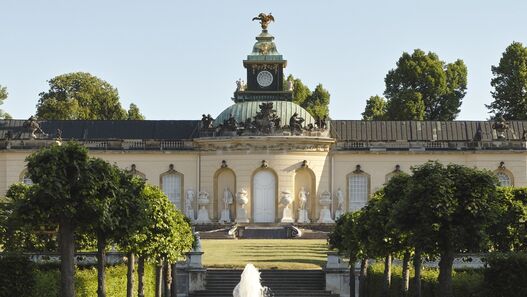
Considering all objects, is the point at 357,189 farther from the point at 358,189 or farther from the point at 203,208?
the point at 203,208

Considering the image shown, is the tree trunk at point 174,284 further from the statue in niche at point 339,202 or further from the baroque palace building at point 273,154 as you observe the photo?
the statue in niche at point 339,202

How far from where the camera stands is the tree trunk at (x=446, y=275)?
3591 centimetres

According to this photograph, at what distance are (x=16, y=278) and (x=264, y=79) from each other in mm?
42349

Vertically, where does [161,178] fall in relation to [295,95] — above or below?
below

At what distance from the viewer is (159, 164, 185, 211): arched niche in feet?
246

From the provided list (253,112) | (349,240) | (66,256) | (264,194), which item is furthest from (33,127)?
(66,256)

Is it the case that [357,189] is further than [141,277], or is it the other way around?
[357,189]

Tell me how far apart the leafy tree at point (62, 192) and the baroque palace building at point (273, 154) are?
38.4 metres

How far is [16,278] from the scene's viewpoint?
37.4 metres

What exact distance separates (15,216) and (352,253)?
54.0 feet

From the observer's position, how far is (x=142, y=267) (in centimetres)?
4197

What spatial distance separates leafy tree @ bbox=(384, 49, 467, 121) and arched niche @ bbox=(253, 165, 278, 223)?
53.7 ft

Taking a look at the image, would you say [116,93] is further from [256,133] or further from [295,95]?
[256,133]

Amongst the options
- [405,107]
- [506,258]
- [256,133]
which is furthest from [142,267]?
[405,107]
